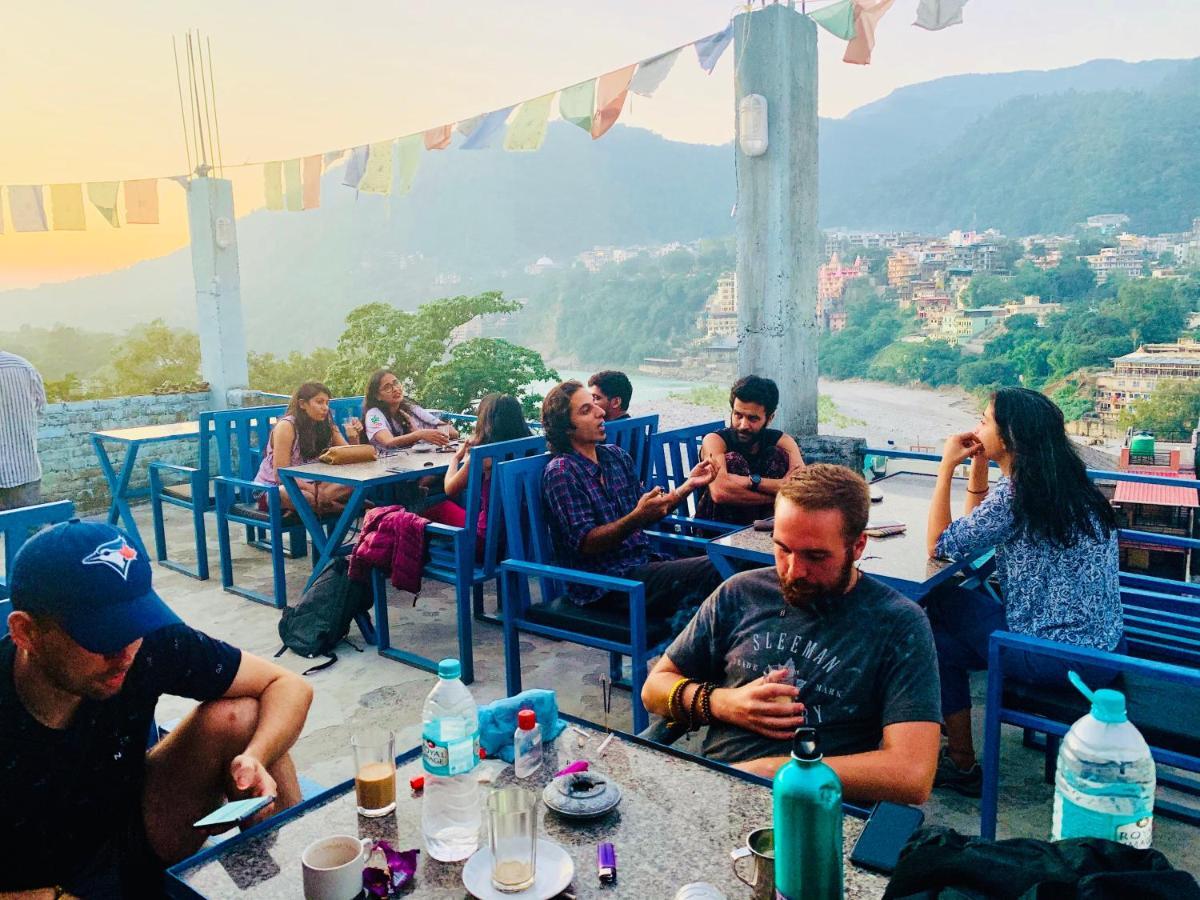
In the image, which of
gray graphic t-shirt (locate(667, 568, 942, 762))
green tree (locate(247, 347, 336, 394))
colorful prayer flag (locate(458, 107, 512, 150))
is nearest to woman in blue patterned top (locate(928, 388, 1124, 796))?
gray graphic t-shirt (locate(667, 568, 942, 762))

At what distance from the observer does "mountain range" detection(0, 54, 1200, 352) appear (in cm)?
2555

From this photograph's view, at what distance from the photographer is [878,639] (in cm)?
182

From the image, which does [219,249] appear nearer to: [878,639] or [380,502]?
[380,502]

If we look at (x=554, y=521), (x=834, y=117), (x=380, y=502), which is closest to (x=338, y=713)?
(x=554, y=521)

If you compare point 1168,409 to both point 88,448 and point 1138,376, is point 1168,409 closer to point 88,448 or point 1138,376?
point 1138,376

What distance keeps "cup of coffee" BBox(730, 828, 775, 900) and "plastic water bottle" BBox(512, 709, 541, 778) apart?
459 millimetres

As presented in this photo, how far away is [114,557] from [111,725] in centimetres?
42

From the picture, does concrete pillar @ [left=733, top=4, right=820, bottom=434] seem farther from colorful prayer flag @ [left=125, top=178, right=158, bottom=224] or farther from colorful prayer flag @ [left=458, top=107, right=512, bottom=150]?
colorful prayer flag @ [left=125, top=178, right=158, bottom=224]

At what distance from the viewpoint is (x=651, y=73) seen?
566cm

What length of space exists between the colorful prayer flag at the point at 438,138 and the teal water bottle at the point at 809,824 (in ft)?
23.1

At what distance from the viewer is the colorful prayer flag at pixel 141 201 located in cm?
913

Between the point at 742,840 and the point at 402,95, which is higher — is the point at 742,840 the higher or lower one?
the lower one

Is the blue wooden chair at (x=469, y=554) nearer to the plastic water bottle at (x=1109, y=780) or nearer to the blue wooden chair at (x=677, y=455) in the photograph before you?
the blue wooden chair at (x=677, y=455)

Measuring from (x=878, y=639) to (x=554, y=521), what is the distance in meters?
1.78
